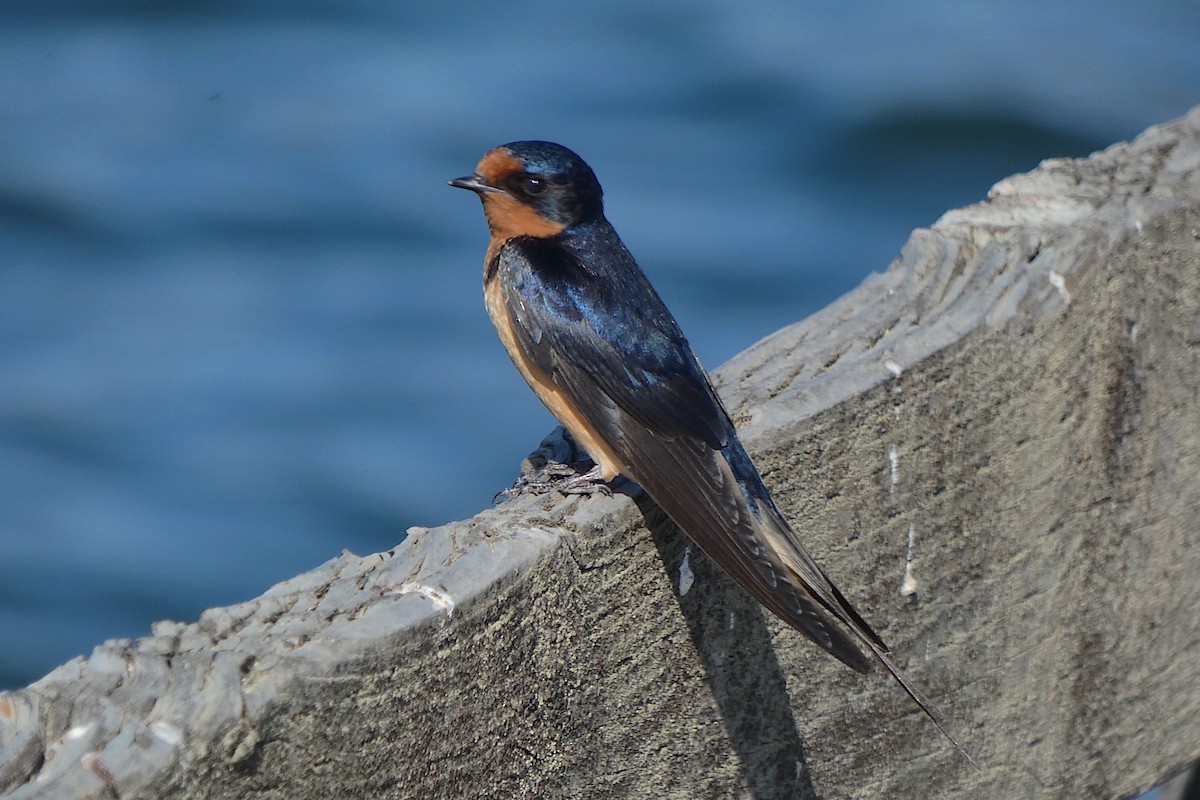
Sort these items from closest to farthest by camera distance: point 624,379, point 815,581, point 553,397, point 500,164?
point 815,581 < point 624,379 < point 553,397 < point 500,164

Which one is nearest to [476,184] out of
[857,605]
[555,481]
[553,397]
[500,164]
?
[500,164]

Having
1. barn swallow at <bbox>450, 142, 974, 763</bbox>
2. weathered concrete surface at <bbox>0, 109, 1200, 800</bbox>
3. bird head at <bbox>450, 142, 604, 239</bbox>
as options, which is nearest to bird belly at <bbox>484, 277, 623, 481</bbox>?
barn swallow at <bbox>450, 142, 974, 763</bbox>

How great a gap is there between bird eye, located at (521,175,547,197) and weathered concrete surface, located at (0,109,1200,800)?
102 centimetres

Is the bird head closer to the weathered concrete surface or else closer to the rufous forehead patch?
the rufous forehead patch

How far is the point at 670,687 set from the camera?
1.77 m

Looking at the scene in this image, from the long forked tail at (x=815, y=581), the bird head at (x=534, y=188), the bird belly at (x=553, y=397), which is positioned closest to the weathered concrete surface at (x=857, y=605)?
the long forked tail at (x=815, y=581)

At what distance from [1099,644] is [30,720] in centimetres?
161

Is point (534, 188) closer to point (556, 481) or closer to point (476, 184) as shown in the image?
point (476, 184)

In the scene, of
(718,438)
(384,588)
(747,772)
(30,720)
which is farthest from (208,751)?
(718,438)

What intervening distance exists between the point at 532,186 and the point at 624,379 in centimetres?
60

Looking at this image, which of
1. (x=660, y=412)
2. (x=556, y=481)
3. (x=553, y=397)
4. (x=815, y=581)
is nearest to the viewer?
(x=815, y=581)

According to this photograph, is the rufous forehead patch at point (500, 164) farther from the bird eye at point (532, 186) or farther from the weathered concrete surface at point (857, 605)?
the weathered concrete surface at point (857, 605)

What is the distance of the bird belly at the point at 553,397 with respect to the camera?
2592mm

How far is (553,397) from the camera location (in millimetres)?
2867
